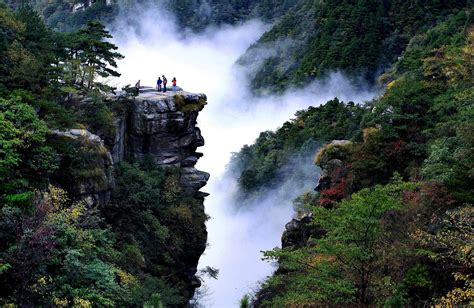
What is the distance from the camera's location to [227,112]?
396ft

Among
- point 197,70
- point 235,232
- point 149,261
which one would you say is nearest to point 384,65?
point 235,232

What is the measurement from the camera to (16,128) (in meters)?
25.1

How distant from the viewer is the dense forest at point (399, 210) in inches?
707

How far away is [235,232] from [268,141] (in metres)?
12.5

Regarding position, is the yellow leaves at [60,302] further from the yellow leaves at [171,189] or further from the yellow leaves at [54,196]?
the yellow leaves at [171,189]

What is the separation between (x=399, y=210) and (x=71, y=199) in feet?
54.9

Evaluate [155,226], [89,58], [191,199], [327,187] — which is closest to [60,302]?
[155,226]

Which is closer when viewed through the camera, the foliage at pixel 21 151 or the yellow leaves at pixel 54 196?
the foliage at pixel 21 151

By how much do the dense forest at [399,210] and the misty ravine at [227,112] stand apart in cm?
1409

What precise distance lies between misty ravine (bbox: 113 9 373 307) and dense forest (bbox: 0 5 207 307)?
1017 centimetres

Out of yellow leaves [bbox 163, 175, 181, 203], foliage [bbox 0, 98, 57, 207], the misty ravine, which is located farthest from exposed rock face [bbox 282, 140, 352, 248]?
foliage [bbox 0, 98, 57, 207]

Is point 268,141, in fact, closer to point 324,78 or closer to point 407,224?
point 324,78

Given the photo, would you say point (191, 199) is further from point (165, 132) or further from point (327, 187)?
point (327, 187)

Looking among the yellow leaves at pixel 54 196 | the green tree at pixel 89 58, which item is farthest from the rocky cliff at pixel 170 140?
the yellow leaves at pixel 54 196
